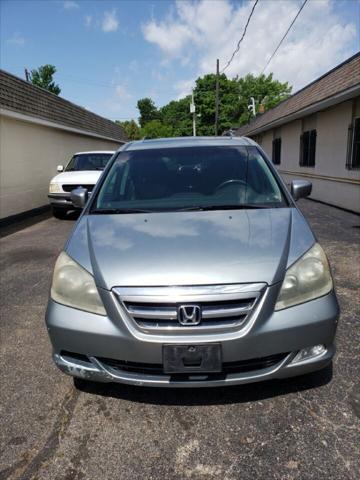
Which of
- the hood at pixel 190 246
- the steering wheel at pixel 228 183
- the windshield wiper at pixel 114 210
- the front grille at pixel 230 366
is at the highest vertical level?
the steering wheel at pixel 228 183

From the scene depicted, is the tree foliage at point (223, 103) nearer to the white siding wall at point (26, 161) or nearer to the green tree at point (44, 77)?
the green tree at point (44, 77)

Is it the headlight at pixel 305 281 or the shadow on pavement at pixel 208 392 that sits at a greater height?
the headlight at pixel 305 281

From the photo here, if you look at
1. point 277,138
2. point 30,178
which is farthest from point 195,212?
point 277,138

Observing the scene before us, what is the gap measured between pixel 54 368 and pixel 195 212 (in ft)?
5.19

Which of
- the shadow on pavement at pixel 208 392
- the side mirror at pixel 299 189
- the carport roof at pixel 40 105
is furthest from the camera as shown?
the carport roof at pixel 40 105

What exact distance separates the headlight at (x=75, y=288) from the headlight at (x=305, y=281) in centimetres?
99

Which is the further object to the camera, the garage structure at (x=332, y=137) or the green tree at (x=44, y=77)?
the green tree at (x=44, y=77)

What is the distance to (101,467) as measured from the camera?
1.91 metres

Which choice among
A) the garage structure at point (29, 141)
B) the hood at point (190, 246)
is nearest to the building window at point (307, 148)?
the garage structure at point (29, 141)

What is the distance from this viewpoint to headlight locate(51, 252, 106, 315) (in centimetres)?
206

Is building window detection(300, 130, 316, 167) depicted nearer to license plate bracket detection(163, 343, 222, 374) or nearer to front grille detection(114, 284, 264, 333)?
front grille detection(114, 284, 264, 333)

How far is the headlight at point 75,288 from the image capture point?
206cm

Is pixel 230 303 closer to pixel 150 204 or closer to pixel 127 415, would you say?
pixel 127 415

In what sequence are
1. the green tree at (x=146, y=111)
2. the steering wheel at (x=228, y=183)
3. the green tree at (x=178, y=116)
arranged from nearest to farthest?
the steering wheel at (x=228, y=183)
the green tree at (x=178, y=116)
the green tree at (x=146, y=111)
